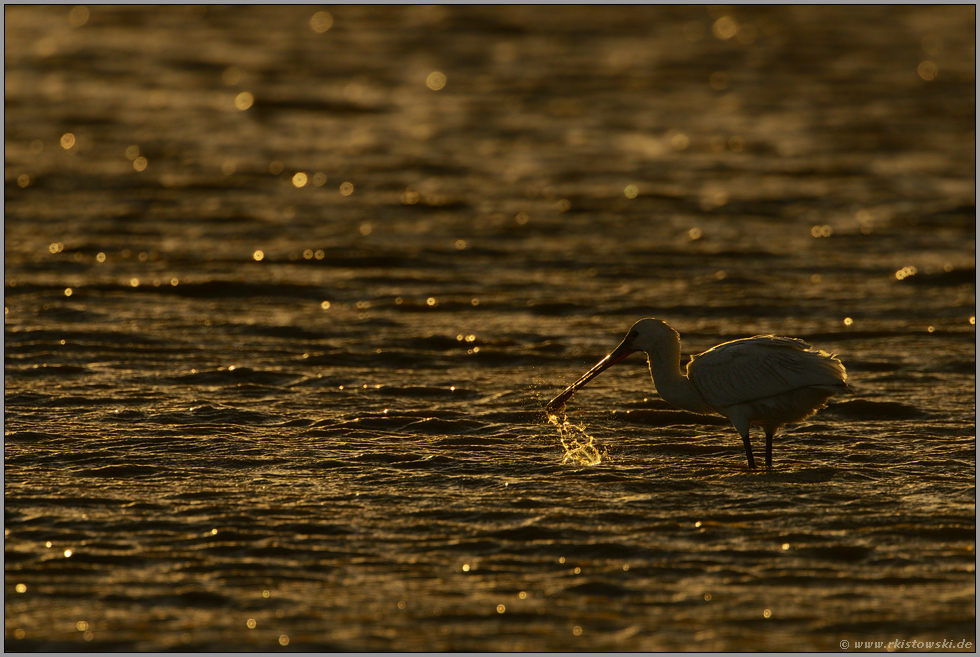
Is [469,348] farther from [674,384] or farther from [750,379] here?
[750,379]

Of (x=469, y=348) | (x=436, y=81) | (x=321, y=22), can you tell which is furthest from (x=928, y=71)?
(x=469, y=348)

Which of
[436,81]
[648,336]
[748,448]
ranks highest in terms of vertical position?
[436,81]

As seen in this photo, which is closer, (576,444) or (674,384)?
(674,384)

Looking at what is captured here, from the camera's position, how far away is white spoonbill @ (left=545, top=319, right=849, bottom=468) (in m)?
8.34

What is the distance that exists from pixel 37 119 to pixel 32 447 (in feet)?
43.1

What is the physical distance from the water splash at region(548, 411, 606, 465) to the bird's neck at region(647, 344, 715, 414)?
56cm

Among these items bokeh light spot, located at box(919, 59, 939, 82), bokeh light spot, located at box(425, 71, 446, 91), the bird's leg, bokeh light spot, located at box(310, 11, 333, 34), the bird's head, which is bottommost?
the bird's leg

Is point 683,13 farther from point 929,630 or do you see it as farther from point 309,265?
point 929,630

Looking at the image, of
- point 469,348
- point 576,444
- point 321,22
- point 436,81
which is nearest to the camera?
point 576,444

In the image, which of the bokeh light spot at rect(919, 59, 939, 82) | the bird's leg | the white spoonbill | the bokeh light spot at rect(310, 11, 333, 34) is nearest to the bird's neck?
the white spoonbill

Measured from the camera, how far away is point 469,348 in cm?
1135

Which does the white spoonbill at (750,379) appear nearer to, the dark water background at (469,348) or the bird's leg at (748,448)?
the bird's leg at (748,448)

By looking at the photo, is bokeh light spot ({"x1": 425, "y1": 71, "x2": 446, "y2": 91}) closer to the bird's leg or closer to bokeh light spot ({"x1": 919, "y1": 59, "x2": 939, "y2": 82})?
bokeh light spot ({"x1": 919, "y1": 59, "x2": 939, "y2": 82})

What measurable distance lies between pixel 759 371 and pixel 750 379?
8cm
